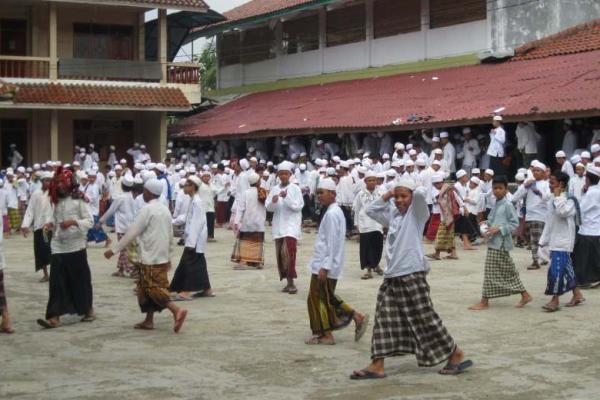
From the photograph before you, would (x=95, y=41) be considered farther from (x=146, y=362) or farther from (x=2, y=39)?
(x=146, y=362)

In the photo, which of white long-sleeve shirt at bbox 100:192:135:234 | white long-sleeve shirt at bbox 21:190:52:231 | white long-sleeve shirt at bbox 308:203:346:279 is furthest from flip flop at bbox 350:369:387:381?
white long-sleeve shirt at bbox 100:192:135:234

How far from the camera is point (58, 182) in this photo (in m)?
9.69

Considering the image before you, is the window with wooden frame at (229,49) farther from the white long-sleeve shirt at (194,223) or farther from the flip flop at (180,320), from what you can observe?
the flip flop at (180,320)

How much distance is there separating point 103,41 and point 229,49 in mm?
7029

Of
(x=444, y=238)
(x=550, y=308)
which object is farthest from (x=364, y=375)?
(x=444, y=238)

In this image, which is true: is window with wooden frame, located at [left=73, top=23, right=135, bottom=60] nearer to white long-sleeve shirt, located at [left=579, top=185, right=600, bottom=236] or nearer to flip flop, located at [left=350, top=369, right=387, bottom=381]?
white long-sleeve shirt, located at [left=579, top=185, right=600, bottom=236]

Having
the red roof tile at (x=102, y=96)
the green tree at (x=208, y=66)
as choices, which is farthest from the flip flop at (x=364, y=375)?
the green tree at (x=208, y=66)

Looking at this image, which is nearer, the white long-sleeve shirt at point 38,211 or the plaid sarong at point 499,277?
the plaid sarong at point 499,277

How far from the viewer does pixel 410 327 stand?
7262mm

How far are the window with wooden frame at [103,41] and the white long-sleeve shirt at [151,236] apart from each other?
72.8 feet

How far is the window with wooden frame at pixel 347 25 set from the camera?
94.3ft

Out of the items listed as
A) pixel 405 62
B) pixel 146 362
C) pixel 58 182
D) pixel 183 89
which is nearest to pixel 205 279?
pixel 58 182

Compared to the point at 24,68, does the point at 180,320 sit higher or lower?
lower

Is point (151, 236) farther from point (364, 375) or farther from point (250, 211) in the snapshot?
point (250, 211)
